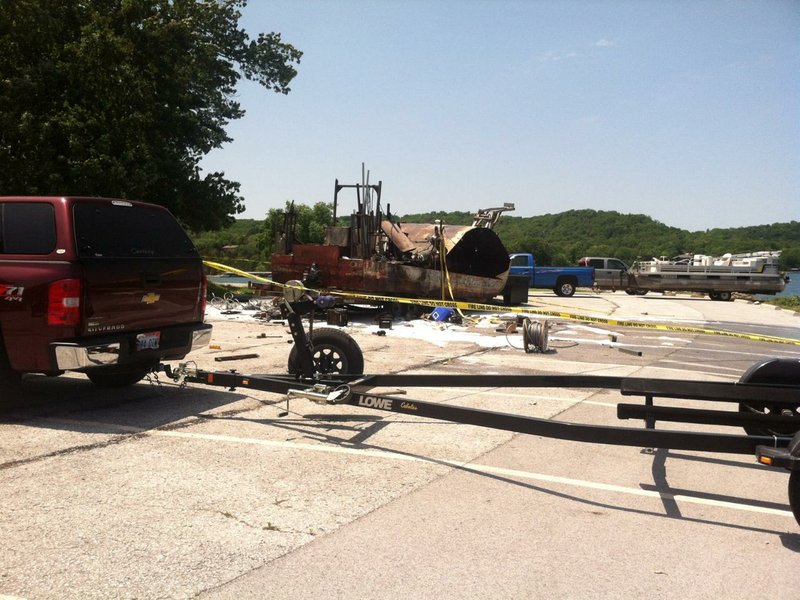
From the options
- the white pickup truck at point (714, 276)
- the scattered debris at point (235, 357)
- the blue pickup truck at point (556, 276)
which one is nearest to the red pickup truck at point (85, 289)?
the scattered debris at point (235, 357)

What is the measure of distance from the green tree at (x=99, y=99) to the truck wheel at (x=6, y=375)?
13.7 m

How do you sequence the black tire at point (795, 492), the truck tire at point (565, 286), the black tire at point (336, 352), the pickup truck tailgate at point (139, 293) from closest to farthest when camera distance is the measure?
the black tire at point (795, 492), the pickup truck tailgate at point (139, 293), the black tire at point (336, 352), the truck tire at point (565, 286)

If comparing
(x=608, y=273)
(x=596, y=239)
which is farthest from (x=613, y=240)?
(x=608, y=273)

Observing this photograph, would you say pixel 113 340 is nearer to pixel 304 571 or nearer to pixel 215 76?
pixel 304 571

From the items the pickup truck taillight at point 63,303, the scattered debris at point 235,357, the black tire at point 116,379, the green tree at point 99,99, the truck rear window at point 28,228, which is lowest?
the scattered debris at point 235,357

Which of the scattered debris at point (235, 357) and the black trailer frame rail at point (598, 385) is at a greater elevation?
the black trailer frame rail at point (598, 385)

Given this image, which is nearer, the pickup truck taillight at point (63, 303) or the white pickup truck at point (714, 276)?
the pickup truck taillight at point (63, 303)

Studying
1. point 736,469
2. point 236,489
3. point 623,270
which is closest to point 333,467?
point 236,489

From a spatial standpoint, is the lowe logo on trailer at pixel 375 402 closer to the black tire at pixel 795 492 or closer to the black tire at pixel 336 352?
the black tire at pixel 336 352

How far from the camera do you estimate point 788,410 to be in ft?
17.5

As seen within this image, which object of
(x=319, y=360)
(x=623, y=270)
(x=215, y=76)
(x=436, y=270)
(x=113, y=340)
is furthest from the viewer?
(x=623, y=270)

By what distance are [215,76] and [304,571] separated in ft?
88.1

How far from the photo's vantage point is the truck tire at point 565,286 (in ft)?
108

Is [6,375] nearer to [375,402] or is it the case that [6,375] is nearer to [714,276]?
[375,402]
